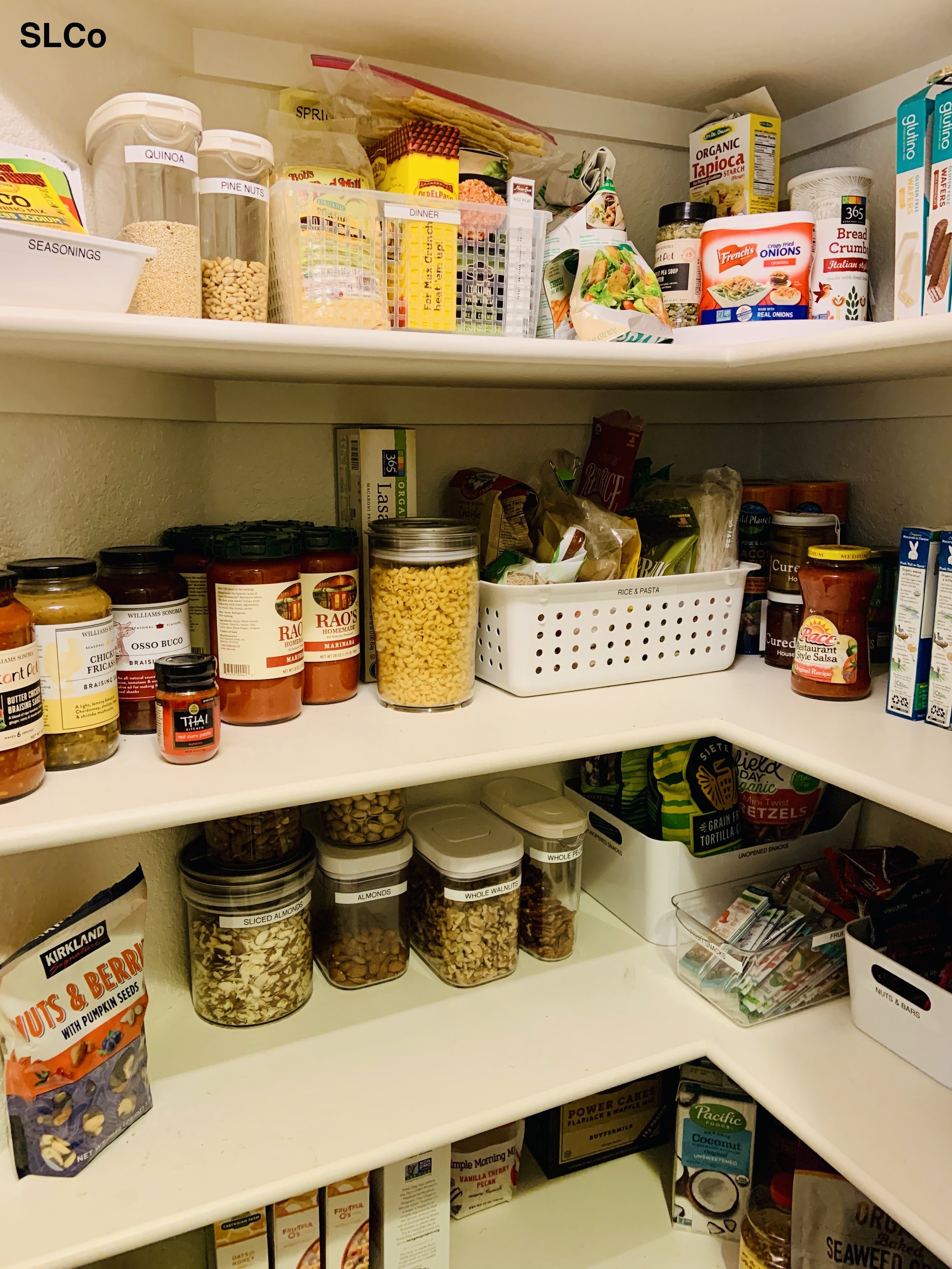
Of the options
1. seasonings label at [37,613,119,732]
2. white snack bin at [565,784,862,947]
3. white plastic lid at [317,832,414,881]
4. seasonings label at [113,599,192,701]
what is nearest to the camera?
seasonings label at [37,613,119,732]

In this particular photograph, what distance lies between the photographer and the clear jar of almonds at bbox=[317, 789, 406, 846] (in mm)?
1209

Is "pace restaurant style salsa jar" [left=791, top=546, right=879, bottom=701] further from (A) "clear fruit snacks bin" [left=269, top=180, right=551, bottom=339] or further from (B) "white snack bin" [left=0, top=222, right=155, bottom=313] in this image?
(B) "white snack bin" [left=0, top=222, right=155, bottom=313]

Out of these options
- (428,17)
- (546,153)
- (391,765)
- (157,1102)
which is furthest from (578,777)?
(428,17)

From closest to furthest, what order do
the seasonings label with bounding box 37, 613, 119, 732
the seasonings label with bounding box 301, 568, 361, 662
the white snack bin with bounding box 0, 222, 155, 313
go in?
the white snack bin with bounding box 0, 222, 155, 313 < the seasonings label with bounding box 37, 613, 119, 732 < the seasonings label with bounding box 301, 568, 361, 662

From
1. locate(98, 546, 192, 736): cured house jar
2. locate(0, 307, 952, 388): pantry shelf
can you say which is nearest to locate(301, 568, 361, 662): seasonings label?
locate(98, 546, 192, 736): cured house jar

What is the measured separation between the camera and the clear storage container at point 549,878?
1285 millimetres

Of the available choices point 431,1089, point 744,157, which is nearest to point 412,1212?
point 431,1089

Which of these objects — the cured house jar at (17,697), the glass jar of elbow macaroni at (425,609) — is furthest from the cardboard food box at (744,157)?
the cured house jar at (17,697)

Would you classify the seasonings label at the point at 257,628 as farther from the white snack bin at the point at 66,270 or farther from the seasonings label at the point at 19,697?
the white snack bin at the point at 66,270

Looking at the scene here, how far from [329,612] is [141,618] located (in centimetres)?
22

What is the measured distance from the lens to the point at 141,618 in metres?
0.99

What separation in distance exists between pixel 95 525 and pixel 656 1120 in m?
1.24

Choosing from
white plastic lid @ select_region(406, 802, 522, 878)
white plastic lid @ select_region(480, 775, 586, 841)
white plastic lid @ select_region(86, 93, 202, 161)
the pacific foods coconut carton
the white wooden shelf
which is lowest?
the pacific foods coconut carton

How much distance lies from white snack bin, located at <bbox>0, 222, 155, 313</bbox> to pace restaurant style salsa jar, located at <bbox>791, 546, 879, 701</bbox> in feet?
2.82
